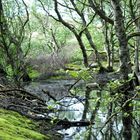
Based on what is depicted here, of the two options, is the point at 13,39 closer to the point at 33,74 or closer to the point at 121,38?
the point at 121,38

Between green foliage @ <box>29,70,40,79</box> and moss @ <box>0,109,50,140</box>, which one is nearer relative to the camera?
moss @ <box>0,109,50,140</box>

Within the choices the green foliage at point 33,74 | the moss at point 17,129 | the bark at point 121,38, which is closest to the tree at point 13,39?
the moss at point 17,129

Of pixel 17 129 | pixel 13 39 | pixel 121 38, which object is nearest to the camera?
pixel 17 129

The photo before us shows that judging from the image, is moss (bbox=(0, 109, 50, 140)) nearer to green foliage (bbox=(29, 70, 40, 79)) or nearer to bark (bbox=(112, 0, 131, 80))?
bark (bbox=(112, 0, 131, 80))

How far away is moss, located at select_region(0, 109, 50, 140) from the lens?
7.50 meters

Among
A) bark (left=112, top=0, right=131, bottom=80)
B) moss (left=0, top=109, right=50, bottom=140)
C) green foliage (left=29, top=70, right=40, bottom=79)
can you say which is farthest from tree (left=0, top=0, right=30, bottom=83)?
green foliage (left=29, top=70, right=40, bottom=79)

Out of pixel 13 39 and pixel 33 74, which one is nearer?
pixel 13 39

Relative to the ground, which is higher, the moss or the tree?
the tree

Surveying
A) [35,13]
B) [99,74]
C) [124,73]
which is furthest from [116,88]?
[35,13]

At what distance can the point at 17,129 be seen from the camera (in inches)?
349

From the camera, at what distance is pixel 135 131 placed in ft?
34.2

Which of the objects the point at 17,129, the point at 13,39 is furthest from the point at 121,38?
the point at 13,39

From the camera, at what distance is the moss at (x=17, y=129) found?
7.50m

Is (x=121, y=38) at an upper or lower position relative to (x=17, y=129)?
upper
